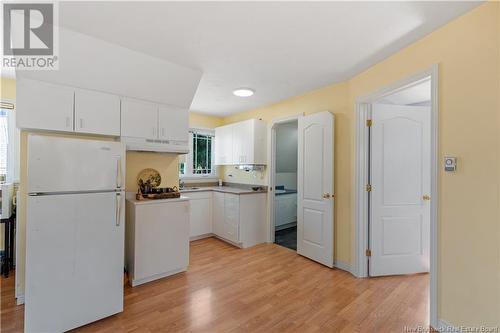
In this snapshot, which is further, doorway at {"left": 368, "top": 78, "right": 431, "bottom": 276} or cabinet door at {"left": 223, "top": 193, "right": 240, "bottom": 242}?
cabinet door at {"left": 223, "top": 193, "right": 240, "bottom": 242}

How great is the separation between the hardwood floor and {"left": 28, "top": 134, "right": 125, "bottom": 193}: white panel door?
3.96ft

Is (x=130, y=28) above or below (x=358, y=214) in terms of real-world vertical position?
above

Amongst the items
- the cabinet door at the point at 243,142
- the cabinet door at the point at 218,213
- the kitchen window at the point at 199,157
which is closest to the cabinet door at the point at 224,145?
the cabinet door at the point at 243,142

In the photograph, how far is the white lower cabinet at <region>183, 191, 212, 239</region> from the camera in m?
4.11

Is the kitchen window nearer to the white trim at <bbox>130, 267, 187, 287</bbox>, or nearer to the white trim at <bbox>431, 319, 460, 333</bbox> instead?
the white trim at <bbox>130, 267, 187, 287</bbox>

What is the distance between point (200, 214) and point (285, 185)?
2193 millimetres

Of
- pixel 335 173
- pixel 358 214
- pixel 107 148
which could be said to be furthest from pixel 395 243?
pixel 107 148

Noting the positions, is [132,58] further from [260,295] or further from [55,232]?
[260,295]

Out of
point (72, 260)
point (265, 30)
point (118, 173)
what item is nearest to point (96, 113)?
point (118, 173)

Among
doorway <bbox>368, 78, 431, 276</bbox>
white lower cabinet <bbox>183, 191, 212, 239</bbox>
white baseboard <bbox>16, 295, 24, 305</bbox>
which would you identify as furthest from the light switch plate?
white baseboard <bbox>16, 295, 24, 305</bbox>

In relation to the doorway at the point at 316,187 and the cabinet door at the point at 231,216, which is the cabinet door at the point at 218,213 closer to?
the cabinet door at the point at 231,216

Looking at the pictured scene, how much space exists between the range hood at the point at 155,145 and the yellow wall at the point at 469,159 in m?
2.70

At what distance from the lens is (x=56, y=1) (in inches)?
61.5

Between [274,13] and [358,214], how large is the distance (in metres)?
2.38
